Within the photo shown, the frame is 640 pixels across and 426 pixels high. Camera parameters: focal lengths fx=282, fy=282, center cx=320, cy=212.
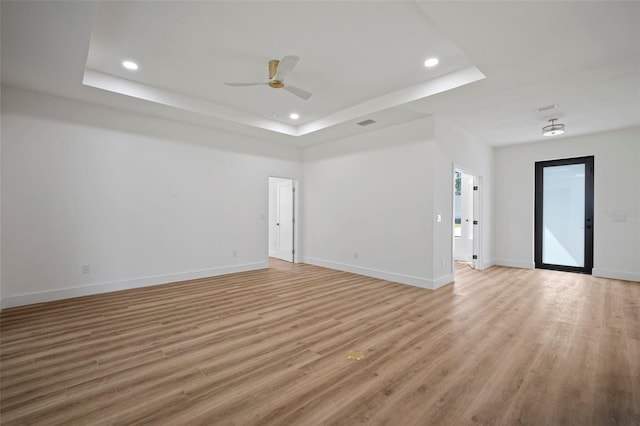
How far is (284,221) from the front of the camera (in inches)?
307

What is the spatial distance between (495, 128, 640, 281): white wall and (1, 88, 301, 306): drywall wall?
20.9 ft

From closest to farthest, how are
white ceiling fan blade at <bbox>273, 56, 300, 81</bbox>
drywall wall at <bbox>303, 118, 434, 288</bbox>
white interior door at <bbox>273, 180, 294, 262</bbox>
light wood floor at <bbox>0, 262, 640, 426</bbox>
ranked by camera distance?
light wood floor at <bbox>0, 262, 640, 426</bbox>
white ceiling fan blade at <bbox>273, 56, 300, 81</bbox>
drywall wall at <bbox>303, 118, 434, 288</bbox>
white interior door at <bbox>273, 180, 294, 262</bbox>

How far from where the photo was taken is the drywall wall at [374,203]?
5.02 metres

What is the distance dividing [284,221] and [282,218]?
14 centimetres

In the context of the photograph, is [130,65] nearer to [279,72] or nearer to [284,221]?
[279,72]

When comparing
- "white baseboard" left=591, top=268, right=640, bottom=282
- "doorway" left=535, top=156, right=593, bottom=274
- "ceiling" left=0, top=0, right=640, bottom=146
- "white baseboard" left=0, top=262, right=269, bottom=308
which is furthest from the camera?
"doorway" left=535, top=156, right=593, bottom=274

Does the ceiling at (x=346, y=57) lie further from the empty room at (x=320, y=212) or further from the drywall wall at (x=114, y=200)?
the drywall wall at (x=114, y=200)

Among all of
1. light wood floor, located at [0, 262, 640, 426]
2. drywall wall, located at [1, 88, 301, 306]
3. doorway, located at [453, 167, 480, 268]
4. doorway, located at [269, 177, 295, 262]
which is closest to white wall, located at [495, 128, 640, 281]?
doorway, located at [453, 167, 480, 268]

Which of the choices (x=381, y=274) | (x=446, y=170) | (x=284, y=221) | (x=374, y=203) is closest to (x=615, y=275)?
(x=446, y=170)

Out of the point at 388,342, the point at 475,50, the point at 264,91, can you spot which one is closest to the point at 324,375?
the point at 388,342

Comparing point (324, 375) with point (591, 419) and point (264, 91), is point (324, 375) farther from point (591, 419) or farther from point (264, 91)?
point (264, 91)

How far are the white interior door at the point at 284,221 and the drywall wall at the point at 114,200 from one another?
122cm

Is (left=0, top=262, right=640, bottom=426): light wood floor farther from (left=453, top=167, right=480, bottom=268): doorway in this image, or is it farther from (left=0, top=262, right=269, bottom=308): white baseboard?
(left=453, top=167, right=480, bottom=268): doorway

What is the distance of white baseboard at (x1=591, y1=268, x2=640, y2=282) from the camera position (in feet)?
17.8
